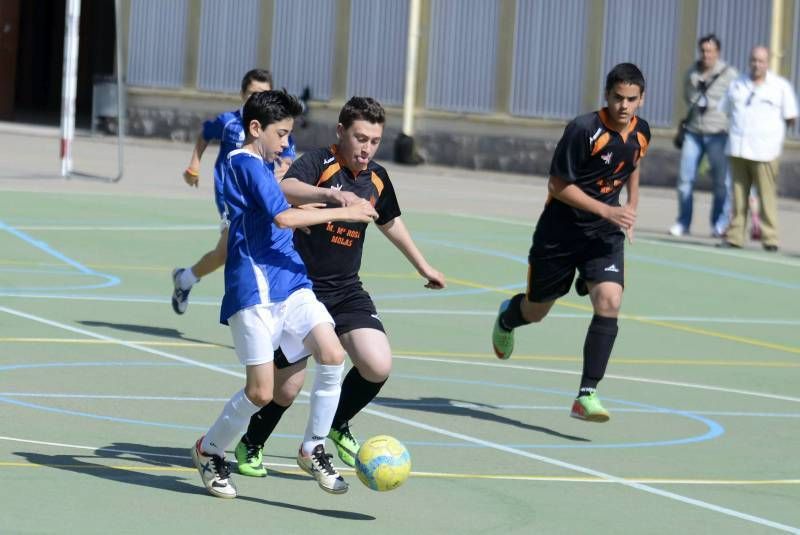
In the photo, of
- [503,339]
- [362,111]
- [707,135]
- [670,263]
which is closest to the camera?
[362,111]

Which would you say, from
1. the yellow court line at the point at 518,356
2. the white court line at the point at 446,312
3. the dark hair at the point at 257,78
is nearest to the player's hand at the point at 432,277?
the yellow court line at the point at 518,356

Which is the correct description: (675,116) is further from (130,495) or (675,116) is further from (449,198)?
(130,495)

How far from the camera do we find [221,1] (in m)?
34.1

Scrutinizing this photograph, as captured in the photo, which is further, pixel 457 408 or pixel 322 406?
pixel 457 408

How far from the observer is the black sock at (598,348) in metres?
9.91

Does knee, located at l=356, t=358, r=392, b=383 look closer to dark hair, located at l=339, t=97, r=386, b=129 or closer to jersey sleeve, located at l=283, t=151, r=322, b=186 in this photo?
jersey sleeve, located at l=283, t=151, r=322, b=186

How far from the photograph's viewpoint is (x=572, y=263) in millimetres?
10406

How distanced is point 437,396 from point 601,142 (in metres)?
1.77

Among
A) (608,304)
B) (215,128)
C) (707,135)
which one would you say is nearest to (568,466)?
(608,304)

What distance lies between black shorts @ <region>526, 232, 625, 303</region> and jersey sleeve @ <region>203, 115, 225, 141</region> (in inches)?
115

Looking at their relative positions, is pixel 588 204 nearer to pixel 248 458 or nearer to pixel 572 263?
pixel 572 263

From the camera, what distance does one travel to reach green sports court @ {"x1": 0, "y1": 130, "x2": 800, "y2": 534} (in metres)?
7.68

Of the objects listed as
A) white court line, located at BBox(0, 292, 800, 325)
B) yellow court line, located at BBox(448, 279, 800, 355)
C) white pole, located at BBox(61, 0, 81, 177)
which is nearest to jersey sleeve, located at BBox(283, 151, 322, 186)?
white court line, located at BBox(0, 292, 800, 325)

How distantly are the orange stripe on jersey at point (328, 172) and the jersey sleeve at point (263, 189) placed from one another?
0.76 metres
